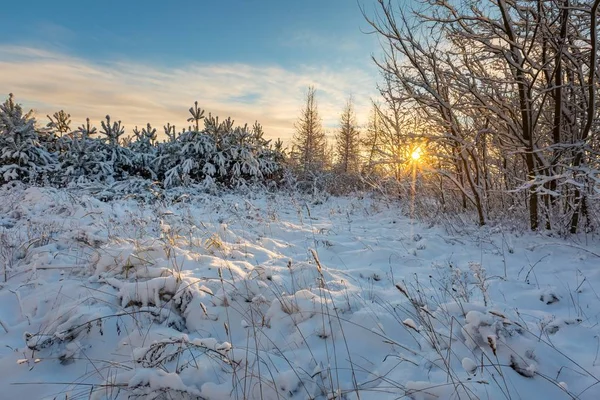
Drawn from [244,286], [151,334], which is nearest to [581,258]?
[244,286]

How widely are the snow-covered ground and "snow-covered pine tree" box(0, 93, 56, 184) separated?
8091 mm

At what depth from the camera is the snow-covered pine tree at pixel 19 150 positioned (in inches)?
397

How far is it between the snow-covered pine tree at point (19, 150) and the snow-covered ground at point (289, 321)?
809cm

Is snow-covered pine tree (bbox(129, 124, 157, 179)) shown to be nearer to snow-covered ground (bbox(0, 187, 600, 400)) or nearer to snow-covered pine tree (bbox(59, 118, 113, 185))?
snow-covered pine tree (bbox(59, 118, 113, 185))

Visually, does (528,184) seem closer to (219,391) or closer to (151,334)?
(219,391)

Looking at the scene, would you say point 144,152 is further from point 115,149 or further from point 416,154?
point 416,154

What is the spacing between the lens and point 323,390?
1.71m

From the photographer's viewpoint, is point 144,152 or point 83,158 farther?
point 144,152

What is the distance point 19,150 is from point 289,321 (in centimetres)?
1201

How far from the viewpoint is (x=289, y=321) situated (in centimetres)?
232

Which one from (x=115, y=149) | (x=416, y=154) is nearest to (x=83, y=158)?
(x=115, y=149)

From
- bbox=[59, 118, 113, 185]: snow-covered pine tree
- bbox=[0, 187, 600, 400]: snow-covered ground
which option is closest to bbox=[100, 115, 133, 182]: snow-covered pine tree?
bbox=[59, 118, 113, 185]: snow-covered pine tree

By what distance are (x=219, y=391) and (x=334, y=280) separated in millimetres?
1626

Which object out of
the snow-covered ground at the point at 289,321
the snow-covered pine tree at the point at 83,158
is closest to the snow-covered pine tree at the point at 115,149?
the snow-covered pine tree at the point at 83,158
